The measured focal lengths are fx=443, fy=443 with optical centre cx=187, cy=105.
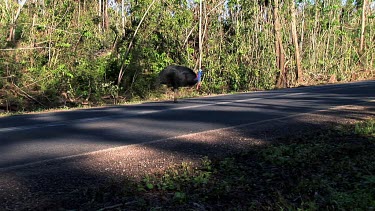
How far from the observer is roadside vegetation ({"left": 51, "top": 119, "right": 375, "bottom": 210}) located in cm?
414

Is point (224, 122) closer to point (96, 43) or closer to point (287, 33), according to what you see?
point (96, 43)

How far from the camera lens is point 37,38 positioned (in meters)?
17.7

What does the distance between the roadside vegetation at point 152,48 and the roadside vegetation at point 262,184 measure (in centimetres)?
1092

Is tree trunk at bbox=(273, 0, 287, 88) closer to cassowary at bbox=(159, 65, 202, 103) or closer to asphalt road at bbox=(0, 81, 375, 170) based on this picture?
cassowary at bbox=(159, 65, 202, 103)

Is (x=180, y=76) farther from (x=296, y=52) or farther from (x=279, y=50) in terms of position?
(x=296, y=52)

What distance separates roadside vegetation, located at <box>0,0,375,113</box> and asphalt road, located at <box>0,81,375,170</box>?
21.1 feet

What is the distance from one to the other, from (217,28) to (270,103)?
1226cm

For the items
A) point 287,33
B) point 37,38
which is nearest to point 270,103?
point 37,38

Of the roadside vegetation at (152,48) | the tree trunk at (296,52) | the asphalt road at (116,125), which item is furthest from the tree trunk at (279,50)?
the asphalt road at (116,125)

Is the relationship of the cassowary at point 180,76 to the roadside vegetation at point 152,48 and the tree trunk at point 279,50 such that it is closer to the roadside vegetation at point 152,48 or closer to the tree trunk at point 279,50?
the roadside vegetation at point 152,48

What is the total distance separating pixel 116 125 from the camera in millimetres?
8414

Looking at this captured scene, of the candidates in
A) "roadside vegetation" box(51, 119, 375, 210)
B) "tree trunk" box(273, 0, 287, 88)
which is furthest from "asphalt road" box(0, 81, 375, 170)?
"tree trunk" box(273, 0, 287, 88)

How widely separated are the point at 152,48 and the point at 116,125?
12444 millimetres

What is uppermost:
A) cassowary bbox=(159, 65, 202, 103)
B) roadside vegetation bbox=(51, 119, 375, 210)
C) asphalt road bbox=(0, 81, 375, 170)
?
cassowary bbox=(159, 65, 202, 103)
